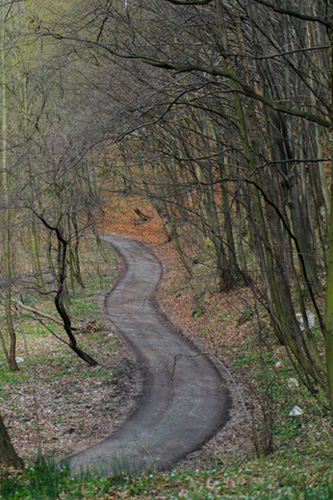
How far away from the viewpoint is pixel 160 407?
11.8 metres

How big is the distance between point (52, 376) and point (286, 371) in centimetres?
706

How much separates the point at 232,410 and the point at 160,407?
185 centimetres

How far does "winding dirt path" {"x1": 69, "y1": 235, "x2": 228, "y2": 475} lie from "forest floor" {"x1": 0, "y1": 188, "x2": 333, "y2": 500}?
37 centimetres

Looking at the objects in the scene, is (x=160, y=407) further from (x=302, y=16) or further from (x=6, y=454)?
(x=302, y=16)

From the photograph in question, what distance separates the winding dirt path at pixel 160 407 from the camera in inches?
355

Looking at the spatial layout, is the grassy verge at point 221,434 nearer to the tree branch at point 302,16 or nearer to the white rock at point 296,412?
the white rock at point 296,412

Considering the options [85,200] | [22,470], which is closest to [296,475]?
[22,470]

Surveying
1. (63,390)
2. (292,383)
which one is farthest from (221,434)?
(63,390)

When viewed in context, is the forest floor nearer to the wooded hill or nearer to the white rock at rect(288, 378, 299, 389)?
the white rock at rect(288, 378, 299, 389)

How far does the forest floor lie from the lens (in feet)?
19.6

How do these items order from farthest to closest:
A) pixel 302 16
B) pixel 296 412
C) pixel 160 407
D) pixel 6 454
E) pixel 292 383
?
pixel 160 407 < pixel 292 383 < pixel 296 412 < pixel 6 454 < pixel 302 16

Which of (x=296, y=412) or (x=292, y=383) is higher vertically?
(x=292, y=383)

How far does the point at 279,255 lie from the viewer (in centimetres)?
927

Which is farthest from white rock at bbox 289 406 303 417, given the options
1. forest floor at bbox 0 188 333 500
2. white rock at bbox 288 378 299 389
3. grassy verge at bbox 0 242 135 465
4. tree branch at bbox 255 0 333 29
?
tree branch at bbox 255 0 333 29
